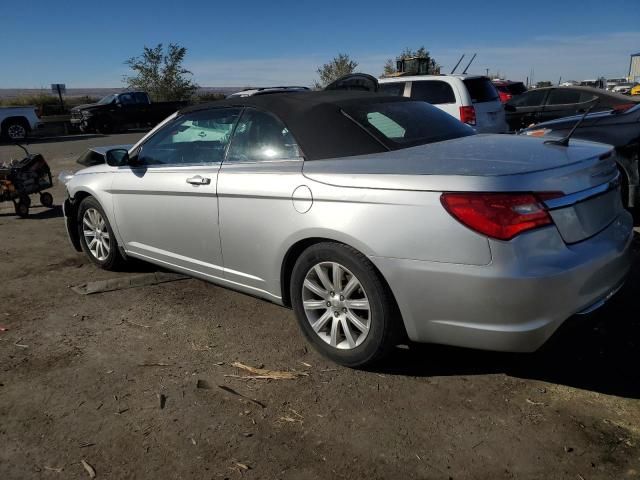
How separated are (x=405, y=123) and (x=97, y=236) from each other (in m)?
3.16

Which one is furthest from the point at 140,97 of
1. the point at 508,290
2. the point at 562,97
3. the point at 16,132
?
the point at 508,290

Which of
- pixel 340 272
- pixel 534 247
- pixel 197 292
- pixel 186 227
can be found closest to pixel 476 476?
pixel 534 247

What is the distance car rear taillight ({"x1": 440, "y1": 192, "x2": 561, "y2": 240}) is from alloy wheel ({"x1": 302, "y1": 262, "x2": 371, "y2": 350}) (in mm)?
750

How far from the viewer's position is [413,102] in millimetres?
4109

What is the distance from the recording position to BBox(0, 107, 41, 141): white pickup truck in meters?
21.5

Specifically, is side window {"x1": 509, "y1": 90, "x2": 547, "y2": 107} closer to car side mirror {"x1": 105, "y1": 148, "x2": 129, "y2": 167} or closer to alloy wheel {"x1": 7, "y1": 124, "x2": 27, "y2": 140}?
car side mirror {"x1": 105, "y1": 148, "x2": 129, "y2": 167}

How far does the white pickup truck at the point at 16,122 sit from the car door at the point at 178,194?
20.2 metres

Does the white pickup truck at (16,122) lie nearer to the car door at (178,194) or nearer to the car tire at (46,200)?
the car tire at (46,200)

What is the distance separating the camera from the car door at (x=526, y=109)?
12.5 meters

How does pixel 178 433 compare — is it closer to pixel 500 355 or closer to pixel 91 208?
pixel 500 355

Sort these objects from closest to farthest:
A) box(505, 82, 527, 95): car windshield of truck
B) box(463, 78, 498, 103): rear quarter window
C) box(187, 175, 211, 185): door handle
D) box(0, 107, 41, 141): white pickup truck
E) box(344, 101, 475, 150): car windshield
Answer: box(344, 101, 475, 150): car windshield → box(187, 175, 211, 185): door handle → box(463, 78, 498, 103): rear quarter window → box(505, 82, 527, 95): car windshield of truck → box(0, 107, 41, 141): white pickup truck

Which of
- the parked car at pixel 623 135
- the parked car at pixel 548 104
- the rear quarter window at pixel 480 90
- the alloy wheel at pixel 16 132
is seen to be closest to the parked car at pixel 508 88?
the parked car at pixel 548 104

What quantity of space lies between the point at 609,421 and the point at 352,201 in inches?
65.8

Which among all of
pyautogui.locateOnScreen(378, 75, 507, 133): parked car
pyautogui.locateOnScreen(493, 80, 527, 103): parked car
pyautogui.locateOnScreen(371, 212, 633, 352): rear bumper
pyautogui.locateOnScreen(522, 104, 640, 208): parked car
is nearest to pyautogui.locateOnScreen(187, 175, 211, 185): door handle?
pyautogui.locateOnScreen(371, 212, 633, 352): rear bumper
